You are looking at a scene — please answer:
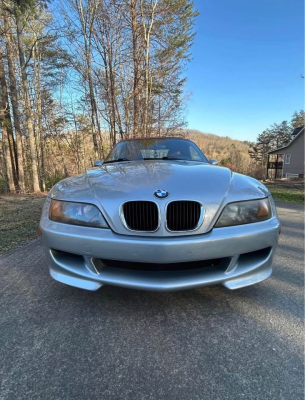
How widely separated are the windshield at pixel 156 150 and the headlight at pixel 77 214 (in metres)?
1.52

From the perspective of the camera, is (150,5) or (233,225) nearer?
(233,225)

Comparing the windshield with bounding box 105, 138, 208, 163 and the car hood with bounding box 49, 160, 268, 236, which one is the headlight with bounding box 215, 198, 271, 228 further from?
the windshield with bounding box 105, 138, 208, 163

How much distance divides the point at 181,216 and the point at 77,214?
2.36 feet

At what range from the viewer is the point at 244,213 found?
162cm

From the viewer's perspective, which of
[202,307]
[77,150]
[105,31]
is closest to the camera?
[202,307]

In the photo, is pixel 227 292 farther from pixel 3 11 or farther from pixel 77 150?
pixel 77 150

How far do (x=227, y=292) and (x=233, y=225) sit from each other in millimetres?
756

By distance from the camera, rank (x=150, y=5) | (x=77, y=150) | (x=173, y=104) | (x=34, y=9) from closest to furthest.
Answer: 1. (x=34, y=9)
2. (x=150, y=5)
3. (x=173, y=104)
4. (x=77, y=150)

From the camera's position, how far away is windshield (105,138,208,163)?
3.09 m

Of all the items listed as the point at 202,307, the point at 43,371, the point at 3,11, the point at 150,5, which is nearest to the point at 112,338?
the point at 43,371

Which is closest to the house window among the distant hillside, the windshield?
the distant hillside

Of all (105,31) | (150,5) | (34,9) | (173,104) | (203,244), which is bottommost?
(203,244)

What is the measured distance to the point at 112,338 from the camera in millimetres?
1462

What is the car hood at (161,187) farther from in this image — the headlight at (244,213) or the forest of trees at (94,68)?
the forest of trees at (94,68)
